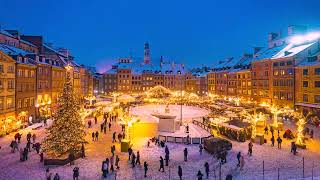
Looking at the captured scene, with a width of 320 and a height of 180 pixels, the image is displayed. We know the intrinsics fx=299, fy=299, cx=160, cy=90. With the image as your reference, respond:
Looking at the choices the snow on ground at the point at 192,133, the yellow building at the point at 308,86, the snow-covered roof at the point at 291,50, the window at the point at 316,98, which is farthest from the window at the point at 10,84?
the snow-covered roof at the point at 291,50

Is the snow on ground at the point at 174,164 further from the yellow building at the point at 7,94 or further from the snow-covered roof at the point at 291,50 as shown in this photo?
the snow-covered roof at the point at 291,50

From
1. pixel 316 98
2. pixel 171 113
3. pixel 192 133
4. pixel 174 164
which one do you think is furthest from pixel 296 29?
pixel 174 164

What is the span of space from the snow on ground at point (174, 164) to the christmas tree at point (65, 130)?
1.66 metres

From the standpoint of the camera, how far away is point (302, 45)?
6681cm

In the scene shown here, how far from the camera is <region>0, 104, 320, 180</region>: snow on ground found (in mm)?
23672

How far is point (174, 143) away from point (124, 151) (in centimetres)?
695

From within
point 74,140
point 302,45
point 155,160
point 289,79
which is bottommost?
point 155,160

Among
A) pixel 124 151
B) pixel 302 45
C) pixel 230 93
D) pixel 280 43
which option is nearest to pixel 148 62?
pixel 230 93

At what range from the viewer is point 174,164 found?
27172mm

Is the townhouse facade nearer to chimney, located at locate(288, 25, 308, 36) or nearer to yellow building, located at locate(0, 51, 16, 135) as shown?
yellow building, located at locate(0, 51, 16, 135)

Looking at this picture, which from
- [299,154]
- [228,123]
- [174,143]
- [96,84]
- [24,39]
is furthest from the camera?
[96,84]

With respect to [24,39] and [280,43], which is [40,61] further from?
[280,43]

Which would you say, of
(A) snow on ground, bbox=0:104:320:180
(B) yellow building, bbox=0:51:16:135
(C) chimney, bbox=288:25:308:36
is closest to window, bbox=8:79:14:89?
(B) yellow building, bbox=0:51:16:135

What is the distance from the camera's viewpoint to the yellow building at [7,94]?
1712 inches
